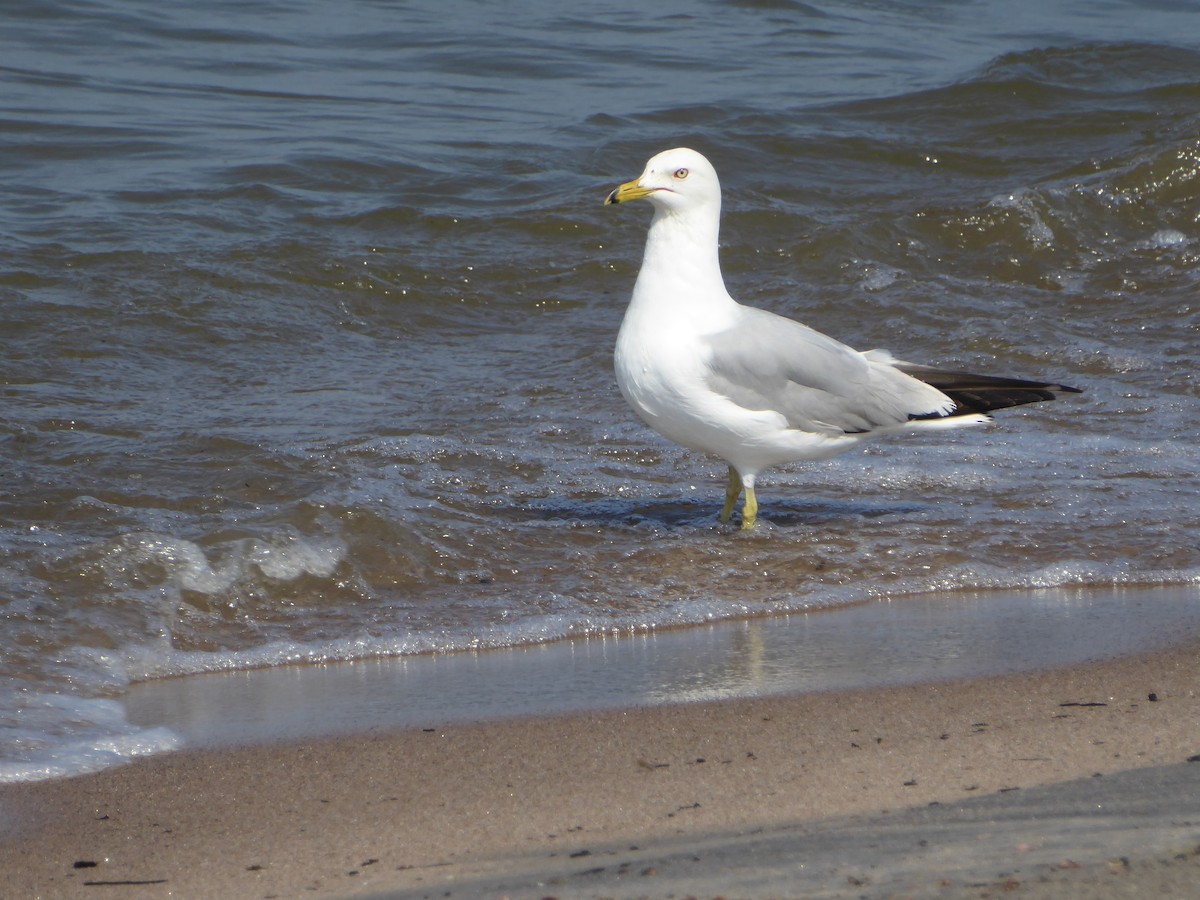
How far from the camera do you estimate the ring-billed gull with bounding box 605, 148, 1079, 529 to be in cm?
519

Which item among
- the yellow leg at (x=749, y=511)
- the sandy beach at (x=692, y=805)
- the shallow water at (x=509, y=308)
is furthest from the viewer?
the yellow leg at (x=749, y=511)

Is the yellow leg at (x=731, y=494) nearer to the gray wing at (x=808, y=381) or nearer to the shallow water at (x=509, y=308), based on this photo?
the shallow water at (x=509, y=308)

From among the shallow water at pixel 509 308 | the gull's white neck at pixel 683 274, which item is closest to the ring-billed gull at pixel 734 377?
the gull's white neck at pixel 683 274

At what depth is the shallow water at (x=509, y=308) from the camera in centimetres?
470

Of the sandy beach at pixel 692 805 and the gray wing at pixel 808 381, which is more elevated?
the gray wing at pixel 808 381

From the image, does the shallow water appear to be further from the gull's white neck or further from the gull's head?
the gull's head

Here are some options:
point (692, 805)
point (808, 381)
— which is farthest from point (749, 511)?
point (692, 805)

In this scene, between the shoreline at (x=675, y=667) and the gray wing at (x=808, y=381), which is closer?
the shoreline at (x=675, y=667)

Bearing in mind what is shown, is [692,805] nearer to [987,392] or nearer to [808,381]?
[808,381]

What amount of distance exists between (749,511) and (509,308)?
142 inches

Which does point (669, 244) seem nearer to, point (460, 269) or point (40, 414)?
point (40, 414)

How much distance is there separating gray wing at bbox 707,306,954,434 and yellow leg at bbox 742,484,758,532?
0.29 m

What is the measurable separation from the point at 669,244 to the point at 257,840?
117 inches

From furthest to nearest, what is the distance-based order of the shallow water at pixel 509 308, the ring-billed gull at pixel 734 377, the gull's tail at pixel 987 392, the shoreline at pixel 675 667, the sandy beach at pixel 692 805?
the gull's tail at pixel 987 392 < the ring-billed gull at pixel 734 377 < the shallow water at pixel 509 308 < the shoreline at pixel 675 667 < the sandy beach at pixel 692 805
